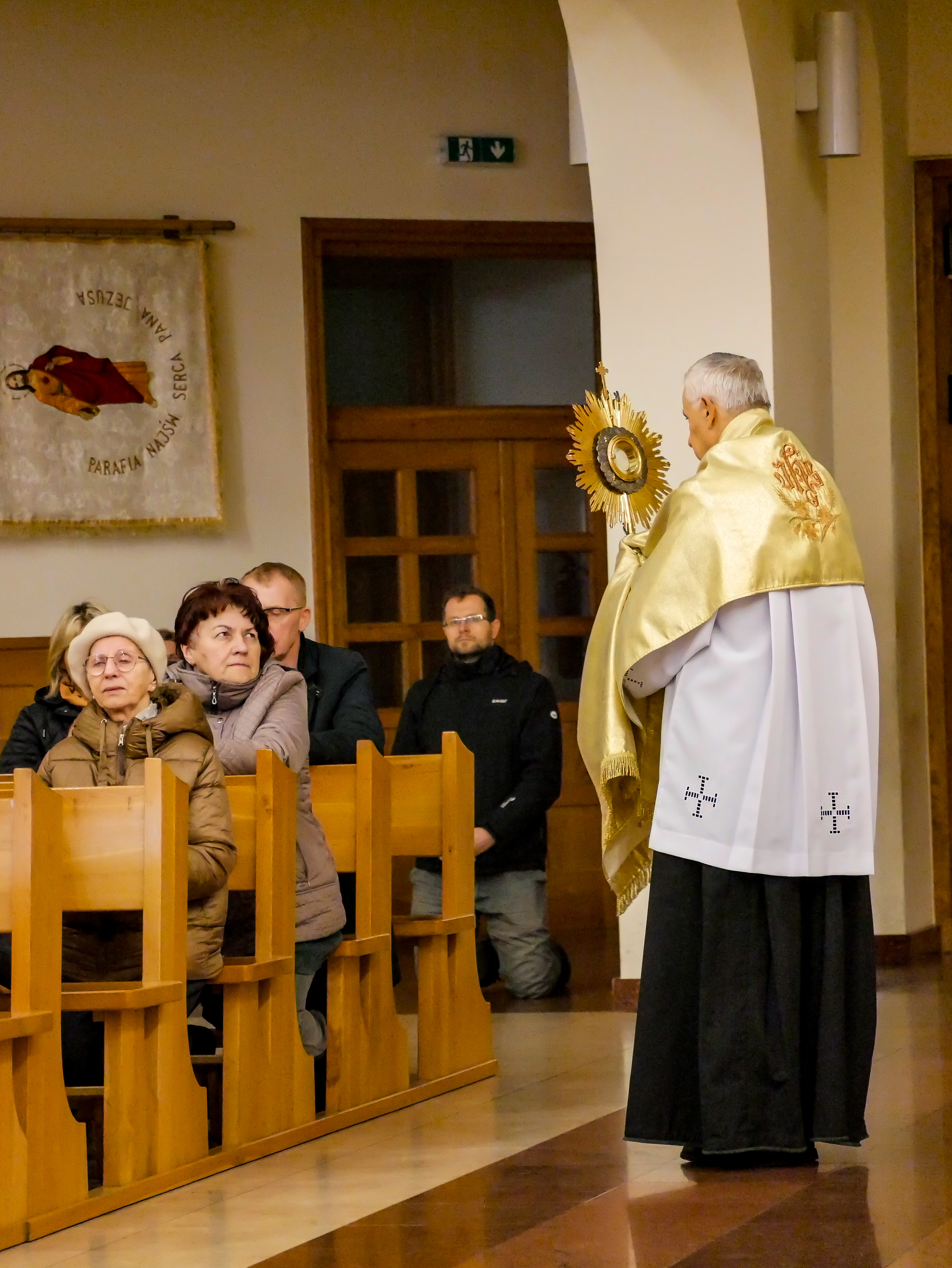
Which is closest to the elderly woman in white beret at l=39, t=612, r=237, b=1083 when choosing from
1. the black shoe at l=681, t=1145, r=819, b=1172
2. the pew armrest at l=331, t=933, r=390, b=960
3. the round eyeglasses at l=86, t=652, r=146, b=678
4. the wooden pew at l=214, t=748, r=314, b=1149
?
the round eyeglasses at l=86, t=652, r=146, b=678

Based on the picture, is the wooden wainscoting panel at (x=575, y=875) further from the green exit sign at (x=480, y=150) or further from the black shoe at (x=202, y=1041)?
the black shoe at (x=202, y=1041)

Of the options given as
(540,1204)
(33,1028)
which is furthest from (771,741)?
(33,1028)

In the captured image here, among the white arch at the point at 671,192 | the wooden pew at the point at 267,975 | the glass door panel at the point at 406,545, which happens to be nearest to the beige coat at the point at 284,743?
the wooden pew at the point at 267,975

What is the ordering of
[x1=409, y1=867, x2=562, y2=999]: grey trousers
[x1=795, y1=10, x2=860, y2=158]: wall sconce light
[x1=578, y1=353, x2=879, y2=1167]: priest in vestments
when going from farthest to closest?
[x1=409, y1=867, x2=562, y2=999]: grey trousers, [x1=795, y1=10, x2=860, y2=158]: wall sconce light, [x1=578, y1=353, x2=879, y2=1167]: priest in vestments

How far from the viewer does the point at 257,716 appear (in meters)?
4.60

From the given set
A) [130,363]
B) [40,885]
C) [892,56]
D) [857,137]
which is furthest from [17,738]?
[892,56]

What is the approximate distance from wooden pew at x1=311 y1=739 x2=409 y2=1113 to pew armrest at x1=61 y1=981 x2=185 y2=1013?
82 centimetres

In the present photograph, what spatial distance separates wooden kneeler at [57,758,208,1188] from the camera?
3.80 m

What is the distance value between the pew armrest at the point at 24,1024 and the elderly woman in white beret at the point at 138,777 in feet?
1.63

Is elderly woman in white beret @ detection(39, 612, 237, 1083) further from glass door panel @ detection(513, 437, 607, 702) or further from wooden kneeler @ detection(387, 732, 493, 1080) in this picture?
glass door panel @ detection(513, 437, 607, 702)

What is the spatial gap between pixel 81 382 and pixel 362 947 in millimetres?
3894

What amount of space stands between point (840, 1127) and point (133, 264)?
5292 mm

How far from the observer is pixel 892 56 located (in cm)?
728

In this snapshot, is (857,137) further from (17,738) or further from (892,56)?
(17,738)
